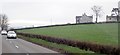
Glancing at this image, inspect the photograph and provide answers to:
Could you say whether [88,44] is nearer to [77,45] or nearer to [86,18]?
[77,45]

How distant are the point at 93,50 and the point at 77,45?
5.74m

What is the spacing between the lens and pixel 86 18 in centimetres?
18400

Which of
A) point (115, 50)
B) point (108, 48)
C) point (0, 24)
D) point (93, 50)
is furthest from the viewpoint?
point (0, 24)

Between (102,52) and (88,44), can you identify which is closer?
(102,52)

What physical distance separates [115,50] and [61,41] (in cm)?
1771

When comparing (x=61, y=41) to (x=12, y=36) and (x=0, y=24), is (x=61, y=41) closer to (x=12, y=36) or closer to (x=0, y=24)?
(x=12, y=36)

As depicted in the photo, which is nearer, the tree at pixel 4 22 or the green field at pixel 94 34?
the green field at pixel 94 34

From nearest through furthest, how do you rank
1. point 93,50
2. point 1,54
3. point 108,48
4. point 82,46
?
point 108,48 < point 1,54 < point 93,50 < point 82,46

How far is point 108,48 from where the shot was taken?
68.3 feet

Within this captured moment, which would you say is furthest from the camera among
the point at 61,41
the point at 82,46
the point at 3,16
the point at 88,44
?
the point at 3,16

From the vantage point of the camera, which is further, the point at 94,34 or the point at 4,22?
the point at 4,22

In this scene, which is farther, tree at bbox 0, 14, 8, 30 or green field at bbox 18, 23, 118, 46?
tree at bbox 0, 14, 8, 30

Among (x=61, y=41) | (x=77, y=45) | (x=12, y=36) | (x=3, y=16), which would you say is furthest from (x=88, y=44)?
(x=3, y=16)

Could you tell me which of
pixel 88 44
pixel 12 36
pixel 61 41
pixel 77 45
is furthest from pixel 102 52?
pixel 12 36
